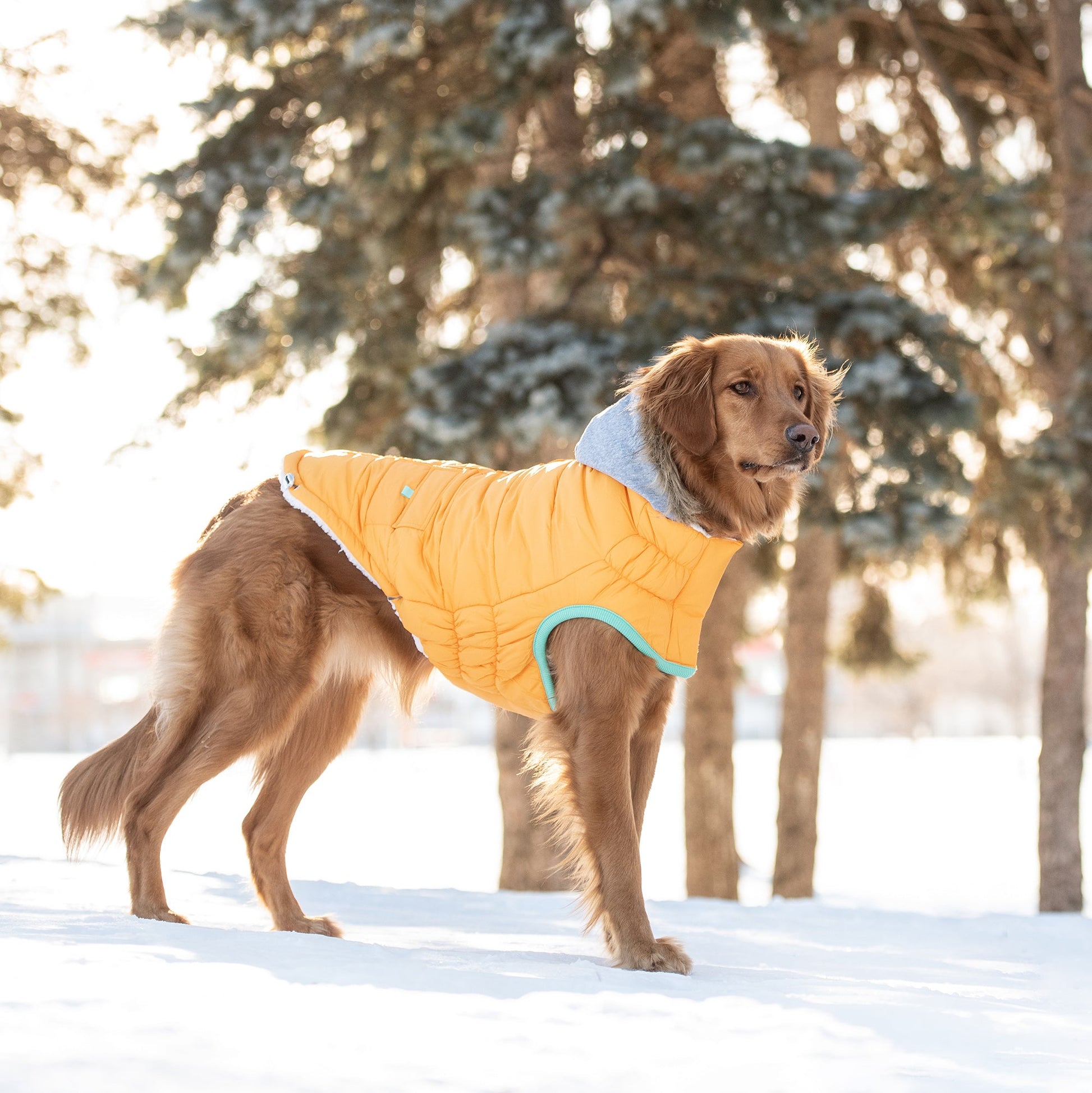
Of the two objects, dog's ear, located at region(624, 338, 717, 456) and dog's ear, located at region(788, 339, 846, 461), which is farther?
dog's ear, located at region(788, 339, 846, 461)

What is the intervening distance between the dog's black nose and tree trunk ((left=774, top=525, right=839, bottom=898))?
20.0 ft

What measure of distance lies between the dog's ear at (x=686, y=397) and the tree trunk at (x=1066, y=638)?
18.1 feet

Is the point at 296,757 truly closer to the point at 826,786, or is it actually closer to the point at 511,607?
the point at 511,607

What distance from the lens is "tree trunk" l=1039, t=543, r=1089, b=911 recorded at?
27.9 feet

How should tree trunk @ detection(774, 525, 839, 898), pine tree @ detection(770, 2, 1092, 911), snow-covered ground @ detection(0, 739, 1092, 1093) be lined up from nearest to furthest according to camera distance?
1. snow-covered ground @ detection(0, 739, 1092, 1093)
2. pine tree @ detection(770, 2, 1092, 911)
3. tree trunk @ detection(774, 525, 839, 898)

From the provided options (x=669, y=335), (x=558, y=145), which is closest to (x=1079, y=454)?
(x=669, y=335)

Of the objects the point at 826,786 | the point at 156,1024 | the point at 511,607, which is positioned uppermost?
the point at 511,607

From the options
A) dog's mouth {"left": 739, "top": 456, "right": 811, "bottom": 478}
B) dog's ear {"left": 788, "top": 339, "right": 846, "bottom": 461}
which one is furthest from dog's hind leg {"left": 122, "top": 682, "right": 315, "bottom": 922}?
dog's ear {"left": 788, "top": 339, "right": 846, "bottom": 461}

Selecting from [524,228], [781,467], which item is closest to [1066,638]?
[524,228]

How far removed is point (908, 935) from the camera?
4723mm

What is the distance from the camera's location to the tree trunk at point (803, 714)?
31.8 ft

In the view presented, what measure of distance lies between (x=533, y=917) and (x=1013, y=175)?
7243 mm

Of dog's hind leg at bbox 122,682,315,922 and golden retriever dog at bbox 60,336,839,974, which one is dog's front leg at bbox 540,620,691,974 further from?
dog's hind leg at bbox 122,682,315,922

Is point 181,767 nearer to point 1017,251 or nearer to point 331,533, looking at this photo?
point 331,533
